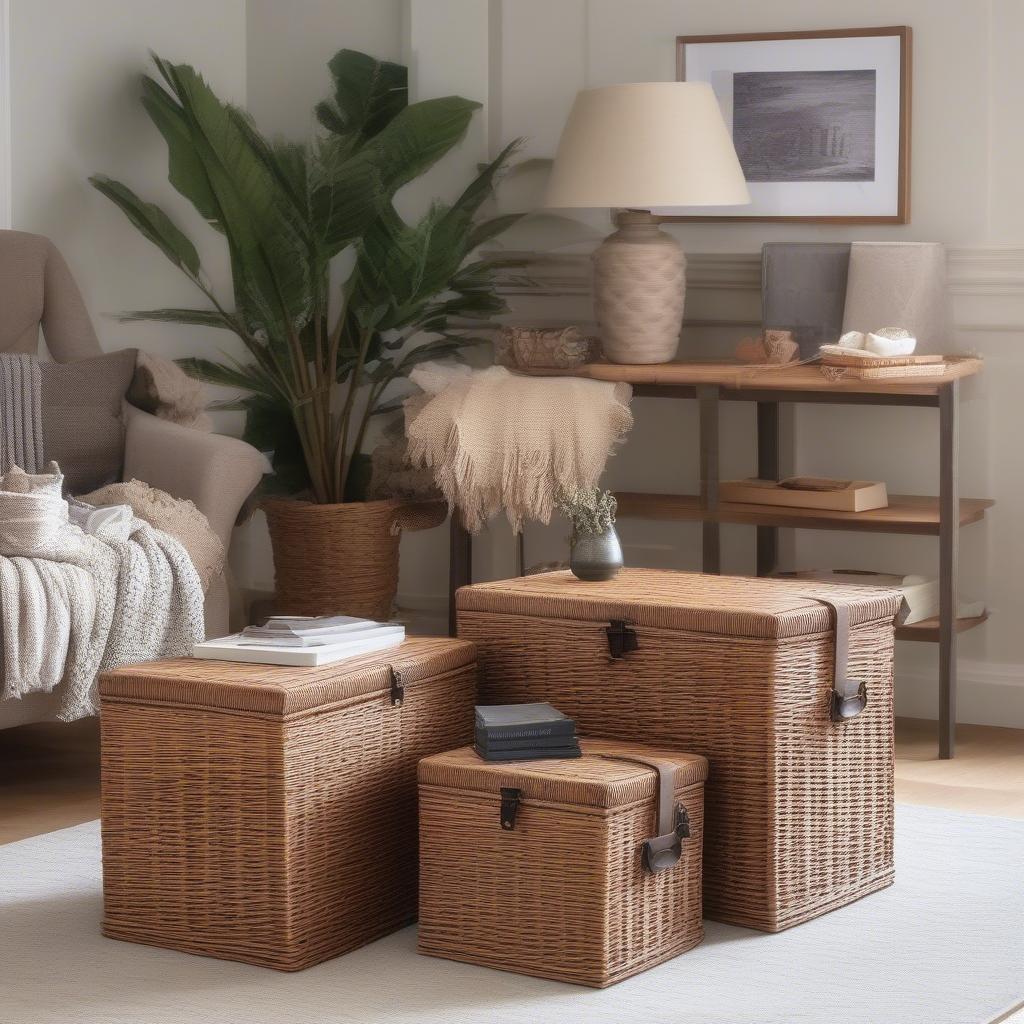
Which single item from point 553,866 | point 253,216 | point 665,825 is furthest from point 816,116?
point 553,866

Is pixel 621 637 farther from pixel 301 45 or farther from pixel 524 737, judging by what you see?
pixel 301 45

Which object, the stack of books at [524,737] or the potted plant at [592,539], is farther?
the potted plant at [592,539]

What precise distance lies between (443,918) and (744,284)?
2.14m

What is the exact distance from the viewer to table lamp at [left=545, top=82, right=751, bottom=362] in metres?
3.72

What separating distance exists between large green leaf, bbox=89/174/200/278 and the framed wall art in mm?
1234

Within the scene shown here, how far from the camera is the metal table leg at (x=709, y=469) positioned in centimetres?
370

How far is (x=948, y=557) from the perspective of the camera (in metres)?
3.57

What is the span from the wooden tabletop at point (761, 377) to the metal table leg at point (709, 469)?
4 centimetres

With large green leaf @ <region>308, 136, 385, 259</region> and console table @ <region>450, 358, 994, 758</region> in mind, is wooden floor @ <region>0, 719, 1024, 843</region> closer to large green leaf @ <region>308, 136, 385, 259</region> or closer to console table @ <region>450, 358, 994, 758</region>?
console table @ <region>450, 358, 994, 758</region>

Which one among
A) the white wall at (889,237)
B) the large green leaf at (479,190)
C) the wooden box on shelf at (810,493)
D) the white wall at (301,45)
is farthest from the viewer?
the white wall at (301,45)

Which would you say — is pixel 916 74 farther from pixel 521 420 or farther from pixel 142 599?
pixel 142 599

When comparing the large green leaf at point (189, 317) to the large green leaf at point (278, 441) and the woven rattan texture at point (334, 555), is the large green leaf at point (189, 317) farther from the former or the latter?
the woven rattan texture at point (334, 555)

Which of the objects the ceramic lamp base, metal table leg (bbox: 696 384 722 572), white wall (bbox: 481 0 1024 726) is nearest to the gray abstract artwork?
white wall (bbox: 481 0 1024 726)

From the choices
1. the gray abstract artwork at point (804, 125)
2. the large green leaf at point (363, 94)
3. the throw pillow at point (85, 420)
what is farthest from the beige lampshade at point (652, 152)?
the throw pillow at point (85, 420)
